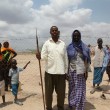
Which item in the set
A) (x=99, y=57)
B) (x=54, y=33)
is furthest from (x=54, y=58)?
(x=99, y=57)

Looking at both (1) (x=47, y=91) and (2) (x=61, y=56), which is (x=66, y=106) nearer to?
(1) (x=47, y=91)

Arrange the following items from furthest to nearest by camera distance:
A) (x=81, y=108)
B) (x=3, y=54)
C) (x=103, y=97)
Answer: (x=3, y=54) < (x=103, y=97) < (x=81, y=108)

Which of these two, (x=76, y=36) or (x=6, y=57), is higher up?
(x=76, y=36)

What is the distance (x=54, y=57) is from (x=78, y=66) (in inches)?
27.8

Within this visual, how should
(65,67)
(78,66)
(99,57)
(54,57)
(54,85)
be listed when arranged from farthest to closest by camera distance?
(99,57)
(54,85)
(78,66)
(65,67)
(54,57)

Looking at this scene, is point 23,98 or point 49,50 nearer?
point 49,50

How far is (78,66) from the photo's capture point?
6.90 m

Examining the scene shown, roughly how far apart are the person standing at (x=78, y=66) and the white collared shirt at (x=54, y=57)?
41 centimetres

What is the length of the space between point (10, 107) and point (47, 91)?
149 cm

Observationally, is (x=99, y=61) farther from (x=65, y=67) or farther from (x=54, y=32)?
(x=54, y=32)

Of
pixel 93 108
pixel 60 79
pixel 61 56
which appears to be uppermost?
pixel 61 56

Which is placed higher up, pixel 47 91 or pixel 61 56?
pixel 61 56

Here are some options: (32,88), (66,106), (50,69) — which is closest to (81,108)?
(66,106)

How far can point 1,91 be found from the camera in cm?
784
